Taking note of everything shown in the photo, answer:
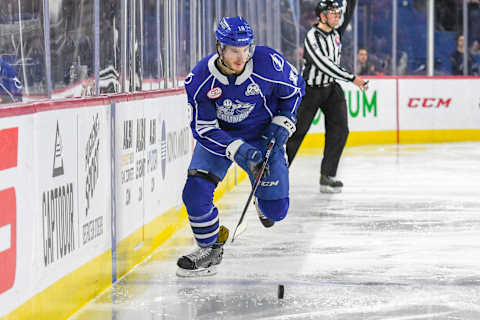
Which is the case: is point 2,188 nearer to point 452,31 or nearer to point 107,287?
point 107,287

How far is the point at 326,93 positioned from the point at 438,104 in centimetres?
626

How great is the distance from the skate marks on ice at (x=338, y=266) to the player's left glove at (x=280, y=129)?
2.06ft

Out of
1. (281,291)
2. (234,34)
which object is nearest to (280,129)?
(234,34)

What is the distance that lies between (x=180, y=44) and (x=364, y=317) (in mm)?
3823

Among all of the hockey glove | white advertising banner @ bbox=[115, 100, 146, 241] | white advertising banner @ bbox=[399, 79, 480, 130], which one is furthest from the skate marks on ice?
white advertising banner @ bbox=[399, 79, 480, 130]

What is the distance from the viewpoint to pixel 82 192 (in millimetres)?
4430

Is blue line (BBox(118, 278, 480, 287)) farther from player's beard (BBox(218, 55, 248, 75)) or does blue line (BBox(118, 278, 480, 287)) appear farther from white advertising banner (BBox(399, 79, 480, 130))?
white advertising banner (BBox(399, 79, 480, 130))

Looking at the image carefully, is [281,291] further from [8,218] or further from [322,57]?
[322,57]

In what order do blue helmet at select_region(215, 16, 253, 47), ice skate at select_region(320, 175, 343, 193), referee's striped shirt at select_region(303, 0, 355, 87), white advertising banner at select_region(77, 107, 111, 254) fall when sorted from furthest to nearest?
1. ice skate at select_region(320, 175, 343, 193)
2. referee's striped shirt at select_region(303, 0, 355, 87)
3. blue helmet at select_region(215, 16, 253, 47)
4. white advertising banner at select_region(77, 107, 111, 254)

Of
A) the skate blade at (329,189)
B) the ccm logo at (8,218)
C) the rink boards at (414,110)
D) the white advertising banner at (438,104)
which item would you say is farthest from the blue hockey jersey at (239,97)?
the white advertising banner at (438,104)

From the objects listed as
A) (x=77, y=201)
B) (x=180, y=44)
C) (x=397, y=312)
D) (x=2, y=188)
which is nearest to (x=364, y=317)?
(x=397, y=312)

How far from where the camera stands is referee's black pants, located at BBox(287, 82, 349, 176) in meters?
8.89

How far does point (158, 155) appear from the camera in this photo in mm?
6027

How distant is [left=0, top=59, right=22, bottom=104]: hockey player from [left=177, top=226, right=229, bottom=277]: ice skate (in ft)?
5.07
